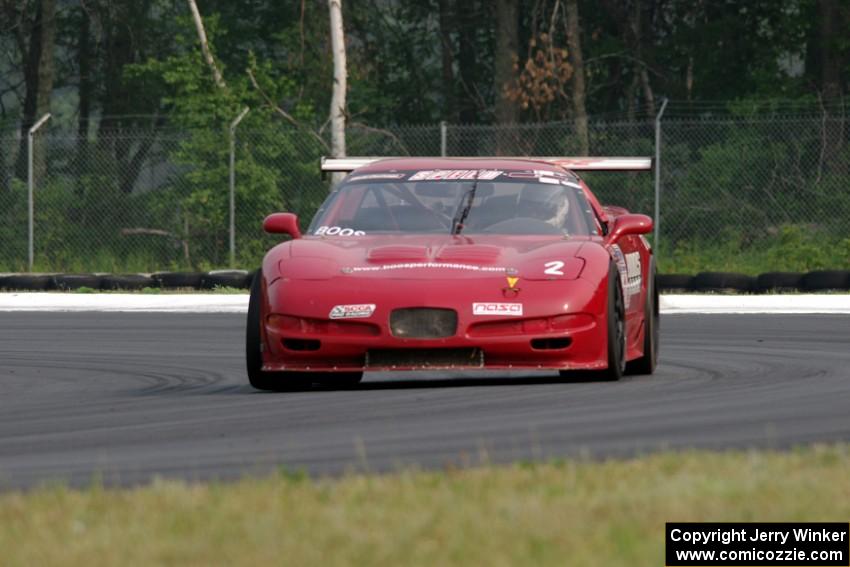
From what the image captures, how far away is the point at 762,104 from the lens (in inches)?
1337

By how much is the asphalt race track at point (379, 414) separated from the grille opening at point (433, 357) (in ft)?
0.52

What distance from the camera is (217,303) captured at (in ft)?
68.4

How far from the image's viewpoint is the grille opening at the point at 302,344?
34.3 ft

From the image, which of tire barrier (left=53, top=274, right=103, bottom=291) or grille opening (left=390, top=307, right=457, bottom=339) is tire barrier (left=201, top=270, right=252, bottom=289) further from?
grille opening (left=390, top=307, right=457, bottom=339)

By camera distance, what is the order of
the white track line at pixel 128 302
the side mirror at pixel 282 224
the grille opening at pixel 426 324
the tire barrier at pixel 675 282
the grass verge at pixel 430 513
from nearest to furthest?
the grass verge at pixel 430 513 → the grille opening at pixel 426 324 → the side mirror at pixel 282 224 → the white track line at pixel 128 302 → the tire barrier at pixel 675 282

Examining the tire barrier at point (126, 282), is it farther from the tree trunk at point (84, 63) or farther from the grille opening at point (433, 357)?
the tree trunk at point (84, 63)

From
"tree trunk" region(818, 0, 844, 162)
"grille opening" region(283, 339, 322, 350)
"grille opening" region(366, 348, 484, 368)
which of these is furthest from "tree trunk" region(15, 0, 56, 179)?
"grille opening" region(366, 348, 484, 368)

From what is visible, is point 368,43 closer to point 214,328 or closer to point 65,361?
point 214,328

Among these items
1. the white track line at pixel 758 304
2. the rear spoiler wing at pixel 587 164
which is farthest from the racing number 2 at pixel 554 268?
the white track line at pixel 758 304

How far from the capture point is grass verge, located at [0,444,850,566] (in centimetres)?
518

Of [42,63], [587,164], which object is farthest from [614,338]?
[42,63]

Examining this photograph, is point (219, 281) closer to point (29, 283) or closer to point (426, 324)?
point (29, 283)

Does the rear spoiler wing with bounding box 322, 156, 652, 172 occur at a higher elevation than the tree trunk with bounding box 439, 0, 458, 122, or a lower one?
lower

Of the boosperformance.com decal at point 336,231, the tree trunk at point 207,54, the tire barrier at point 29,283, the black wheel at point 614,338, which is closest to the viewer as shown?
the black wheel at point 614,338
